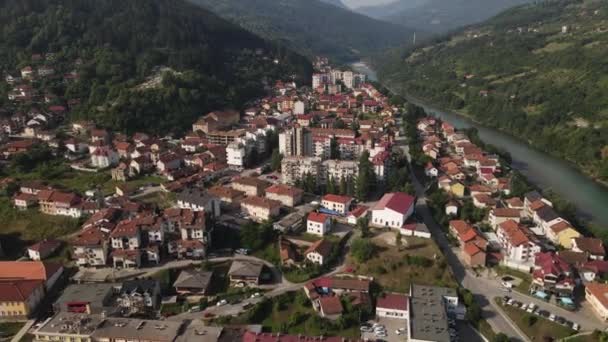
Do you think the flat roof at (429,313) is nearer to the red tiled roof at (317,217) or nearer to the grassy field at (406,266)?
the grassy field at (406,266)

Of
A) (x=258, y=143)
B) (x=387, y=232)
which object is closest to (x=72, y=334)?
(x=387, y=232)

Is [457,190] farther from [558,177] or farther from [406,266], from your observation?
[558,177]

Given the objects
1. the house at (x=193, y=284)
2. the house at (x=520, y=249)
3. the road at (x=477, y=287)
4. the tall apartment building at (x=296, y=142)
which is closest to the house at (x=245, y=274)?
the house at (x=193, y=284)

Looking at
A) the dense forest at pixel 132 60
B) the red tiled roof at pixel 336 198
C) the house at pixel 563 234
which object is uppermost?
the dense forest at pixel 132 60

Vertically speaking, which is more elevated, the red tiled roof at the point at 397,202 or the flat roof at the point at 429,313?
the red tiled roof at the point at 397,202

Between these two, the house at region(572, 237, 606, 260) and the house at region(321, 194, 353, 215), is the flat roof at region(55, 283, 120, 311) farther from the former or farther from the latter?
the house at region(572, 237, 606, 260)

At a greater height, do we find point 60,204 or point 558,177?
point 60,204

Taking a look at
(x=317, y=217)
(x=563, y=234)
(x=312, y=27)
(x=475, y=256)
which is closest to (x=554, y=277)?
(x=475, y=256)

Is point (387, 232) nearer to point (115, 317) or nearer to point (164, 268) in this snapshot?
point (164, 268)
